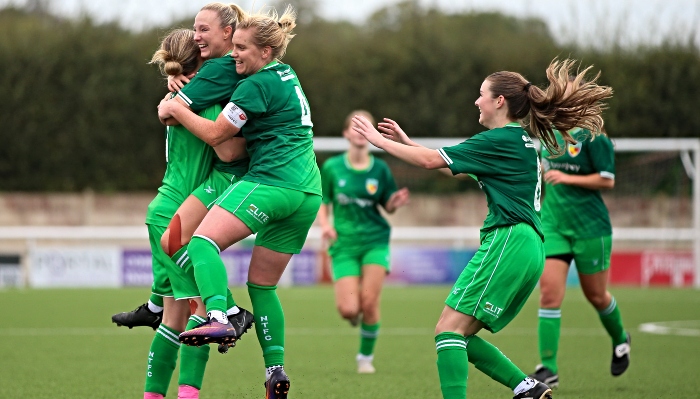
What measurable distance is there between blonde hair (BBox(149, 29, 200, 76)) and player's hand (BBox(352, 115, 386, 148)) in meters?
1.11

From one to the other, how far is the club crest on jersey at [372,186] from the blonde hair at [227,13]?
13.4ft

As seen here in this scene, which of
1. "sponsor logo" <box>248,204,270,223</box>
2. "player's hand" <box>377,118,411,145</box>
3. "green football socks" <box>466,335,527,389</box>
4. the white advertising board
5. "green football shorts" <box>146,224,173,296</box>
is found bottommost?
the white advertising board

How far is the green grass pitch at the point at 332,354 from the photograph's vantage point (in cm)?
733

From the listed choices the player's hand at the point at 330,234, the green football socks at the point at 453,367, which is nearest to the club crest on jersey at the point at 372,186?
the player's hand at the point at 330,234

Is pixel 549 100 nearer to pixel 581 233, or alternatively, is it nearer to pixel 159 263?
pixel 159 263

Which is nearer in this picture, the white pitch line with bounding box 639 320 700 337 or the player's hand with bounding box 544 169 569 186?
the player's hand with bounding box 544 169 569 186

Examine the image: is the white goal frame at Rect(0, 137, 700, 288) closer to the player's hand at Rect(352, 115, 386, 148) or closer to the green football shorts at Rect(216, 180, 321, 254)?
the green football shorts at Rect(216, 180, 321, 254)

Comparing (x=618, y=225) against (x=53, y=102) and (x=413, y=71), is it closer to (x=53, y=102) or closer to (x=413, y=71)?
(x=413, y=71)

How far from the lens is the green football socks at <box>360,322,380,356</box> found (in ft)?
28.9

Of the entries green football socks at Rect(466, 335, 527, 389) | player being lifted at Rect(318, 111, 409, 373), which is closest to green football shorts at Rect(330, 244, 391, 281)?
player being lifted at Rect(318, 111, 409, 373)

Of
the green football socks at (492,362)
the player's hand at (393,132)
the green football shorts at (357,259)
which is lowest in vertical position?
the green football shorts at (357,259)

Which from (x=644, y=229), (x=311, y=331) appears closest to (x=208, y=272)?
(x=311, y=331)

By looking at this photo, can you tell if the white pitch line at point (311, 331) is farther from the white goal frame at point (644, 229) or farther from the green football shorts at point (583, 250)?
the white goal frame at point (644, 229)

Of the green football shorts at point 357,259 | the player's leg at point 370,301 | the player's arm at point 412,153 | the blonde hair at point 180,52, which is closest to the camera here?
the player's arm at point 412,153
